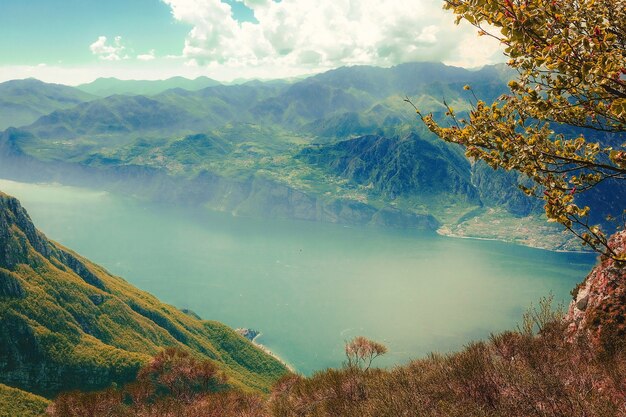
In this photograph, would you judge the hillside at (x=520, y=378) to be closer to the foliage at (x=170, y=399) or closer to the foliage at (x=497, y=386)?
the foliage at (x=497, y=386)

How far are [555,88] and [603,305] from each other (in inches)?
700

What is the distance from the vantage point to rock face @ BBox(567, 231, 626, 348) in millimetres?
19266

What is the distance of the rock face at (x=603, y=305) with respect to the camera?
19.3 metres

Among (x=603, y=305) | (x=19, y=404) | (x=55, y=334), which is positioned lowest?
(x=19, y=404)

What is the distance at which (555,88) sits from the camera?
8164 millimetres

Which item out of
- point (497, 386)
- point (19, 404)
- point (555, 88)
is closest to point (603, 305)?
point (497, 386)

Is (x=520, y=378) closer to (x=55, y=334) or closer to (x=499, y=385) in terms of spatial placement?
(x=499, y=385)

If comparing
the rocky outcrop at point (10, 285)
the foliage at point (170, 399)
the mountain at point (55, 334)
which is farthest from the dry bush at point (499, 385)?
the rocky outcrop at point (10, 285)

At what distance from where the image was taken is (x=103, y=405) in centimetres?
3769

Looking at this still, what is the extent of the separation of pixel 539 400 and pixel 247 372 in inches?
7796

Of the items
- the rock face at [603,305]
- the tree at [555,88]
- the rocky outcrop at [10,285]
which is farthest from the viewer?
the rocky outcrop at [10,285]

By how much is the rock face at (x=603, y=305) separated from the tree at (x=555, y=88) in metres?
13.0

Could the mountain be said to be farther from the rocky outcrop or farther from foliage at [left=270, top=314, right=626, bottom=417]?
foliage at [left=270, top=314, right=626, bottom=417]

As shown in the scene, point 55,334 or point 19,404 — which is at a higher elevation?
point 55,334
